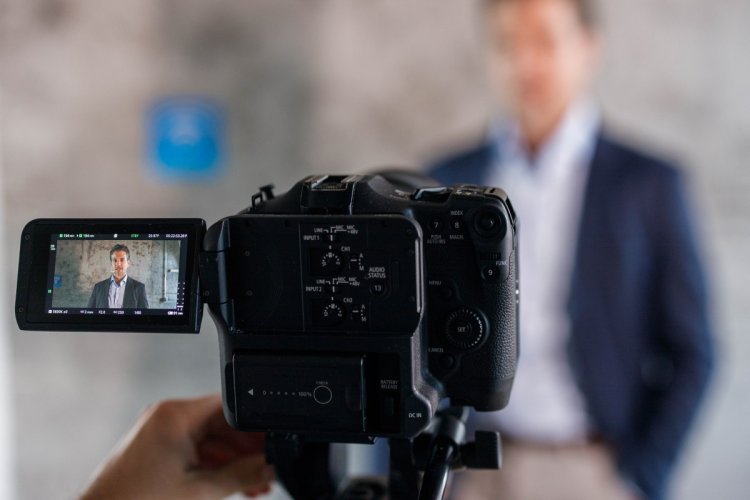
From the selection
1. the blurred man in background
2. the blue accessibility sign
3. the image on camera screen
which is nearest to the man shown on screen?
the image on camera screen

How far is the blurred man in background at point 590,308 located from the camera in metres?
1.76

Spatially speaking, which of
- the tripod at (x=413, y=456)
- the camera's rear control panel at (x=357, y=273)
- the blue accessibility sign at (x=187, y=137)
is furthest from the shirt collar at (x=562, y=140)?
the camera's rear control panel at (x=357, y=273)

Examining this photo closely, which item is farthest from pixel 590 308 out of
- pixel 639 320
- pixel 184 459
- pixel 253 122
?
pixel 184 459

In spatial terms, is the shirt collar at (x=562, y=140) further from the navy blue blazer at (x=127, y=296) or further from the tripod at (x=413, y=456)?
the navy blue blazer at (x=127, y=296)

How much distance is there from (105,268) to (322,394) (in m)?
0.25

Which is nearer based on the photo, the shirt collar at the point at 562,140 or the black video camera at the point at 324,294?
the black video camera at the point at 324,294

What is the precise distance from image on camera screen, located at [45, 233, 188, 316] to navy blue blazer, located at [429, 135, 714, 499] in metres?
1.25

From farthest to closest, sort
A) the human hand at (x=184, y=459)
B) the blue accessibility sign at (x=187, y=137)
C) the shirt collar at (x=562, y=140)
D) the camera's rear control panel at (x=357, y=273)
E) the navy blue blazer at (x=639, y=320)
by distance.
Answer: the blue accessibility sign at (x=187, y=137)
the shirt collar at (x=562, y=140)
the navy blue blazer at (x=639, y=320)
the human hand at (x=184, y=459)
the camera's rear control panel at (x=357, y=273)

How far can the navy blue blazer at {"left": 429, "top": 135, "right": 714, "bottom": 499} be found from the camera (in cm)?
175

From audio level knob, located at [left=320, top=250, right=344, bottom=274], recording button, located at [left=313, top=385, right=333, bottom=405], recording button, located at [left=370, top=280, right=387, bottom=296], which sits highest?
audio level knob, located at [left=320, top=250, right=344, bottom=274]

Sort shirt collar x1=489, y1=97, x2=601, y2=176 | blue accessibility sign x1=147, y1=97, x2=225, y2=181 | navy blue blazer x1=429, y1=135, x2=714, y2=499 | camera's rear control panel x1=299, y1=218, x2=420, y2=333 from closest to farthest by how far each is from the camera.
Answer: camera's rear control panel x1=299, y1=218, x2=420, y2=333
navy blue blazer x1=429, y1=135, x2=714, y2=499
shirt collar x1=489, y1=97, x2=601, y2=176
blue accessibility sign x1=147, y1=97, x2=225, y2=181

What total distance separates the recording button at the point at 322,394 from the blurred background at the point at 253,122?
1.35 metres

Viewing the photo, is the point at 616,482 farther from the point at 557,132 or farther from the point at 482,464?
the point at 482,464

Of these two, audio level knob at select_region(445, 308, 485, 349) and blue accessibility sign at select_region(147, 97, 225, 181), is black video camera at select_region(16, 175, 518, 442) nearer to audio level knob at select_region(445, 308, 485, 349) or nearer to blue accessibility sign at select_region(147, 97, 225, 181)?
audio level knob at select_region(445, 308, 485, 349)
